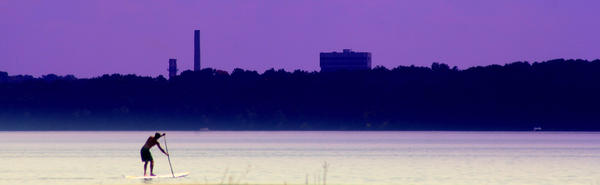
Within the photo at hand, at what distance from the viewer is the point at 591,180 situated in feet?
177

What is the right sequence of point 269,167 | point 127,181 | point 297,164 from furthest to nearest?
point 297,164
point 269,167
point 127,181

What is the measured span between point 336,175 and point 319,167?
39.1 feet

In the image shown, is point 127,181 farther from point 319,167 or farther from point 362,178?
point 319,167

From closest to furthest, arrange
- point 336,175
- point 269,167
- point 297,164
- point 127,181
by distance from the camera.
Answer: point 127,181
point 336,175
point 269,167
point 297,164

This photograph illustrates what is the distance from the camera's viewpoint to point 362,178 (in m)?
55.0

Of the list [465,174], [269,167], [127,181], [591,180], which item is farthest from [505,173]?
[127,181]

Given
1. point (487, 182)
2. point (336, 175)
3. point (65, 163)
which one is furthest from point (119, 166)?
point (487, 182)

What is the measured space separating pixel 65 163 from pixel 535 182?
3069cm

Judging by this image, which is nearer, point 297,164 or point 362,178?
point 362,178

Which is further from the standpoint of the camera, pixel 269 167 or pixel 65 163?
pixel 65 163

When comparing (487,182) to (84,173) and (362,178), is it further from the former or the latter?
(84,173)

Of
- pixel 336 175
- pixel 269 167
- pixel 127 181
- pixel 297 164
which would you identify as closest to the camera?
pixel 127 181

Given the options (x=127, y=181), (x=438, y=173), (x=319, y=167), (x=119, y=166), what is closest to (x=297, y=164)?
(x=319, y=167)

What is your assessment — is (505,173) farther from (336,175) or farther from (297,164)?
(297,164)
